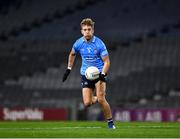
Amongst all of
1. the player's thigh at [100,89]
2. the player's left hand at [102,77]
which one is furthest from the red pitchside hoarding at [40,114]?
the player's left hand at [102,77]

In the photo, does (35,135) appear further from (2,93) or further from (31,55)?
(31,55)

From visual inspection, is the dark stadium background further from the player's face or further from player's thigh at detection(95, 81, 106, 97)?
the player's face

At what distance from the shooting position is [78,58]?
110ft

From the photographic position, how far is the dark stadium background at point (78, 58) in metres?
30.4

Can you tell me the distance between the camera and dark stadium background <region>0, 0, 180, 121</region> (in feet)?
99.9

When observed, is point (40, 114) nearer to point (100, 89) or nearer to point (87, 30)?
point (100, 89)

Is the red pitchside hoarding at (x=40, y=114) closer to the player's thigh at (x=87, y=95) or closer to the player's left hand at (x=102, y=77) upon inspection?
the player's thigh at (x=87, y=95)

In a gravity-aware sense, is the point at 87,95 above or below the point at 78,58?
below

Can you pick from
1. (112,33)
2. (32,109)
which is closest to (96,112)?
(32,109)

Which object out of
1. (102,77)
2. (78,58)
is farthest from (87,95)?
(78,58)

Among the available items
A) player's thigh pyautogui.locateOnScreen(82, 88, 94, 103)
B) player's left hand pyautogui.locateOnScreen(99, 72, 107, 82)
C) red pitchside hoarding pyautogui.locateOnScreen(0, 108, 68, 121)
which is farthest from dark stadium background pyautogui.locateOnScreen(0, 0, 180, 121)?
player's left hand pyautogui.locateOnScreen(99, 72, 107, 82)

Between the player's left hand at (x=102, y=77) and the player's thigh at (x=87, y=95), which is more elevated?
the player's left hand at (x=102, y=77)

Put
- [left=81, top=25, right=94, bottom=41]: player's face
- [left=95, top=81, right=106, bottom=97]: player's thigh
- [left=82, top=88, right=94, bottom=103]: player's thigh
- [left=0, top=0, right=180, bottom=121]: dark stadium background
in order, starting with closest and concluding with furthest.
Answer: [left=81, top=25, right=94, bottom=41]: player's face → [left=95, top=81, right=106, bottom=97]: player's thigh → [left=82, top=88, right=94, bottom=103]: player's thigh → [left=0, top=0, right=180, bottom=121]: dark stadium background

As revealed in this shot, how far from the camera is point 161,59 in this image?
3167 cm
